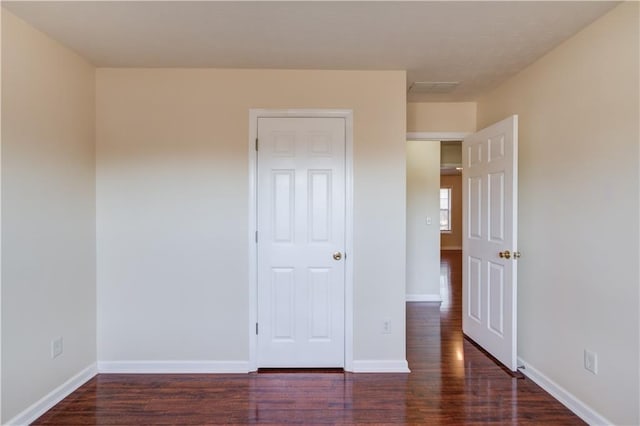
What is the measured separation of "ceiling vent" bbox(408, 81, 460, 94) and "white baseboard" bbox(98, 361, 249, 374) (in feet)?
9.02

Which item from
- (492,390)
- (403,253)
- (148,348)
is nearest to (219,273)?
(148,348)

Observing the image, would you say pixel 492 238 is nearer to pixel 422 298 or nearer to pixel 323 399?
pixel 323 399

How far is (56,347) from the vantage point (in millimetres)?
2410

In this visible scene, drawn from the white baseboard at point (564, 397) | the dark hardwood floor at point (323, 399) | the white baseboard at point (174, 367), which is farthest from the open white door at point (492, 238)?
the white baseboard at point (174, 367)

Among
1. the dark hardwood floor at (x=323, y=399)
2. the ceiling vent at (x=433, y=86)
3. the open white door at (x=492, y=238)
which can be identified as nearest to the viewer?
the dark hardwood floor at (x=323, y=399)

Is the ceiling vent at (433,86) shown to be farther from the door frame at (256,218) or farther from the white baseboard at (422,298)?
the white baseboard at (422,298)

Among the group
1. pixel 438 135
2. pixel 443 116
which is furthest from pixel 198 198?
pixel 443 116

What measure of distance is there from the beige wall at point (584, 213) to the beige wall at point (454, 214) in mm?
8297

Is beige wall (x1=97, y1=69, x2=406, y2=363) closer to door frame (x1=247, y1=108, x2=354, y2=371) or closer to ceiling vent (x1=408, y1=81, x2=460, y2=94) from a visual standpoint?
door frame (x1=247, y1=108, x2=354, y2=371)

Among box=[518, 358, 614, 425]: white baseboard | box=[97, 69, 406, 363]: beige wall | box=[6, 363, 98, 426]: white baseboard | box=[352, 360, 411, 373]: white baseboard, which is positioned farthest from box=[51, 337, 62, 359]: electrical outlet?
box=[518, 358, 614, 425]: white baseboard

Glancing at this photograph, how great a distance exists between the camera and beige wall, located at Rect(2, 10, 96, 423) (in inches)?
81.2

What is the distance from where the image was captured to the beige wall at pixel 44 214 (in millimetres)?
2062

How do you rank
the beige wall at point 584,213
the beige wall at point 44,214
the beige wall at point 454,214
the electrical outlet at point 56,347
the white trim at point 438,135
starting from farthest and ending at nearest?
the beige wall at point 454,214
the white trim at point 438,135
the electrical outlet at point 56,347
the beige wall at point 44,214
the beige wall at point 584,213

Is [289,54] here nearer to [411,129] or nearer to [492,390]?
[411,129]
